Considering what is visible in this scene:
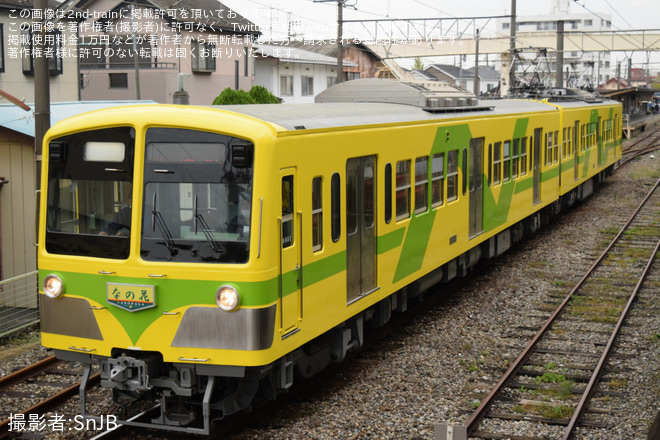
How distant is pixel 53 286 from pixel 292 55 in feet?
115

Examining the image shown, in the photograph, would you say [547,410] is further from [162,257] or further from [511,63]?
[511,63]

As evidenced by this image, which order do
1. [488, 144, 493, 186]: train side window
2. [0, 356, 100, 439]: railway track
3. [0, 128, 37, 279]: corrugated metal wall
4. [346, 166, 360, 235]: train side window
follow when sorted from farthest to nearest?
[488, 144, 493, 186]: train side window
[0, 128, 37, 279]: corrugated metal wall
[346, 166, 360, 235]: train side window
[0, 356, 100, 439]: railway track

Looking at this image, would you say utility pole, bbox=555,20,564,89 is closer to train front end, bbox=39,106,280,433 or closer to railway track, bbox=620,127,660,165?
railway track, bbox=620,127,660,165

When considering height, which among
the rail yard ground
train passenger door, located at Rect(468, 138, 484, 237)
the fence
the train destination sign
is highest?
train passenger door, located at Rect(468, 138, 484, 237)

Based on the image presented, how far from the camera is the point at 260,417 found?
698 centimetres

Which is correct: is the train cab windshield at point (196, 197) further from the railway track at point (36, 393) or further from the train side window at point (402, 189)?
the train side window at point (402, 189)

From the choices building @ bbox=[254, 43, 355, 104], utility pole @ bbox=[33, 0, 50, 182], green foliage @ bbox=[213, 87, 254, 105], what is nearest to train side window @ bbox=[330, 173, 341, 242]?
utility pole @ bbox=[33, 0, 50, 182]

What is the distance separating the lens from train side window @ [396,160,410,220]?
8.60 meters

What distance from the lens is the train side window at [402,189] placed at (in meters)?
8.60

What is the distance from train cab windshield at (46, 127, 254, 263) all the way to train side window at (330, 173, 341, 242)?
127cm

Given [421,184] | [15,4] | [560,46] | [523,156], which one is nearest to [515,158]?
[523,156]

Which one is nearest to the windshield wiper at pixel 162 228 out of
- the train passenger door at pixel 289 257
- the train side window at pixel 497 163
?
the train passenger door at pixel 289 257

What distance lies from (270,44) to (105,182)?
38504 mm

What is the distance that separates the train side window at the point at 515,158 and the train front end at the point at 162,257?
7.90 metres
